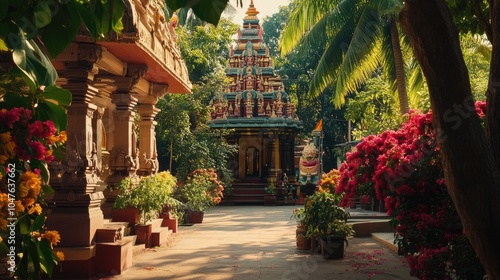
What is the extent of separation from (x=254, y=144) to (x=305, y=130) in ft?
16.3

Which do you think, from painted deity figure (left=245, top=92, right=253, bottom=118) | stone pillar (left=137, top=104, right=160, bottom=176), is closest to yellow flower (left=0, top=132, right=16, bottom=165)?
stone pillar (left=137, top=104, right=160, bottom=176)

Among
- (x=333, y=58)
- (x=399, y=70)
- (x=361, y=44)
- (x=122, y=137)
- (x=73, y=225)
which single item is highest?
(x=361, y=44)

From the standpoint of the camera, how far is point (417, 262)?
6.67 metres

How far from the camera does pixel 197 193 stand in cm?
1700

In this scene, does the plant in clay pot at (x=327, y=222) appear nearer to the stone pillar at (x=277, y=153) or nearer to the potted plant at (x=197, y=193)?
the potted plant at (x=197, y=193)

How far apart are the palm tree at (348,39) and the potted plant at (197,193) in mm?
4093

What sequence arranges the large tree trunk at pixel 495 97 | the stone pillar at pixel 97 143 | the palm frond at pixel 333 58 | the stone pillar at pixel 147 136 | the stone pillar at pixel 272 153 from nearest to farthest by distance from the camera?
the large tree trunk at pixel 495 97, the stone pillar at pixel 97 143, the stone pillar at pixel 147 136, the palm frond at pixel 333 58, the stone pillar at pixel 272 153

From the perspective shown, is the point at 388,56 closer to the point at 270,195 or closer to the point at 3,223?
the point at 270,195

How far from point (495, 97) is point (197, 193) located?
13631 mm

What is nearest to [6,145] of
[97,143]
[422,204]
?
[422,204]

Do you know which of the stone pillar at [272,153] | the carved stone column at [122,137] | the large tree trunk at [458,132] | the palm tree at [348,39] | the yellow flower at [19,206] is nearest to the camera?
the yellow flower at [19,206]

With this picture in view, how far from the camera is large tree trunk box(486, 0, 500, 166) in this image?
3814 mm

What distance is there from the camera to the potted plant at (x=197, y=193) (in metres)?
17.0

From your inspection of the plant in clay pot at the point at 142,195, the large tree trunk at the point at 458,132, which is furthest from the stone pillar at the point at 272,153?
the large tree trunk at the point at 458,132
